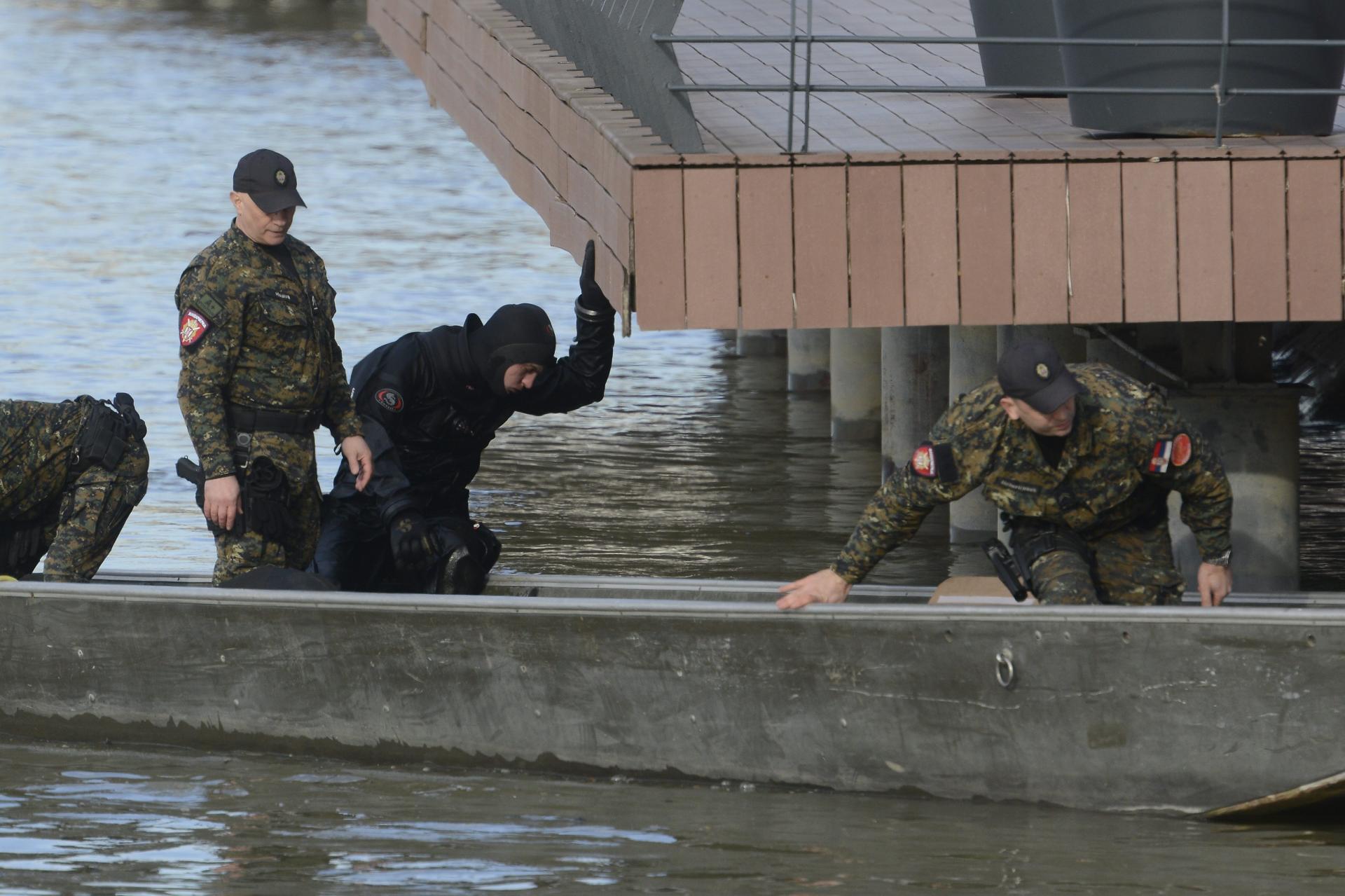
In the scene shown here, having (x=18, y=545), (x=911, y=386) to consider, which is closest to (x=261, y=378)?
(x=18, y=545)

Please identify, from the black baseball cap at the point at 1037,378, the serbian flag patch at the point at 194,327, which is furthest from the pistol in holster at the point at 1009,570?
the serbian flag patch at the point at 194,327

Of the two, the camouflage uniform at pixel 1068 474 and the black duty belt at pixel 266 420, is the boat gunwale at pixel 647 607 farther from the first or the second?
the black duty belt at pixel 266 420

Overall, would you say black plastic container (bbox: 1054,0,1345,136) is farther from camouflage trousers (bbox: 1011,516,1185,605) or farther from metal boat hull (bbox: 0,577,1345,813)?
metal boat hull (bbox: 0,577,1345,813)

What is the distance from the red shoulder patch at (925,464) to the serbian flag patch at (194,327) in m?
2.54

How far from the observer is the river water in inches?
285

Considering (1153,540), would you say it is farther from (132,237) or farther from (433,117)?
(433,117)

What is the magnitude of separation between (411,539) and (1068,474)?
2.57 meters

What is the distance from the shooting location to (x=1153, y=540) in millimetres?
7801

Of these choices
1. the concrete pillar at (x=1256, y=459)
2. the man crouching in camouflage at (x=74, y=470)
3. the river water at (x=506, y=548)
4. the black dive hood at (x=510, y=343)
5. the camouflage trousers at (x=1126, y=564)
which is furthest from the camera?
the concrete pillar at (x=1256, y=459)

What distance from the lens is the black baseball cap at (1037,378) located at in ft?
23.3

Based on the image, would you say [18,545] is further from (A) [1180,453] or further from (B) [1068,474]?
(A) [1180,453]

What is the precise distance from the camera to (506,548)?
13609mm

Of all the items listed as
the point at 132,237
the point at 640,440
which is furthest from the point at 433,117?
the point at 640,440

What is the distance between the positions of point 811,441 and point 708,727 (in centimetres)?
921
